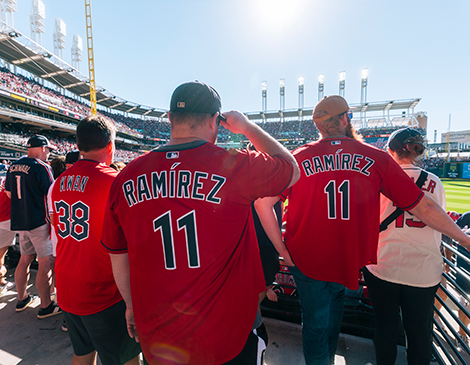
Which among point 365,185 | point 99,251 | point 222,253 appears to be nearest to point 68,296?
point 99,251

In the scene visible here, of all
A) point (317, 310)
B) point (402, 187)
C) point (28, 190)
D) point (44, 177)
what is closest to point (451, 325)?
point (317, 310)

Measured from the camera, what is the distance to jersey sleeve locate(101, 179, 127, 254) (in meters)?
1.14

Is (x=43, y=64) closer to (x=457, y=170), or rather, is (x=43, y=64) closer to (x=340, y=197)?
(x=340, y=197)

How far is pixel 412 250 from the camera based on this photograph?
172 centimetres

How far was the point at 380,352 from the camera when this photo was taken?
182 centimetres

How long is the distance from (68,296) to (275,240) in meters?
1.63

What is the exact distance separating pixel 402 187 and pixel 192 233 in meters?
1.43

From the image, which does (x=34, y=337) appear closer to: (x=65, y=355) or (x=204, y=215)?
(x=65, y=355)

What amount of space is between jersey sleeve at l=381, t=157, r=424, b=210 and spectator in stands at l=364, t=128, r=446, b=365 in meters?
0.30

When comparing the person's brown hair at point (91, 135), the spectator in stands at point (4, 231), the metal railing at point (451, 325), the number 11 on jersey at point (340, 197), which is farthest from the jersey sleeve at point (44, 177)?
the metal railing at point (451, 325)

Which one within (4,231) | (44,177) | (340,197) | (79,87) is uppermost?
(79,87)

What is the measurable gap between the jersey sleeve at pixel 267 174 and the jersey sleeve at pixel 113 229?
27.3 inches

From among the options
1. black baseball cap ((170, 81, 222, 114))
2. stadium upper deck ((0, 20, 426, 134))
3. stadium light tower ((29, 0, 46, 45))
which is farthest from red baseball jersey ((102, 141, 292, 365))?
stadium light tower ((29, 0, 46, 45))

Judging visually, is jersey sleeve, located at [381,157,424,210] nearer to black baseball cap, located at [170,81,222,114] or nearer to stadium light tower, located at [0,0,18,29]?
black baseball cap, located at [170,81,222,114]
